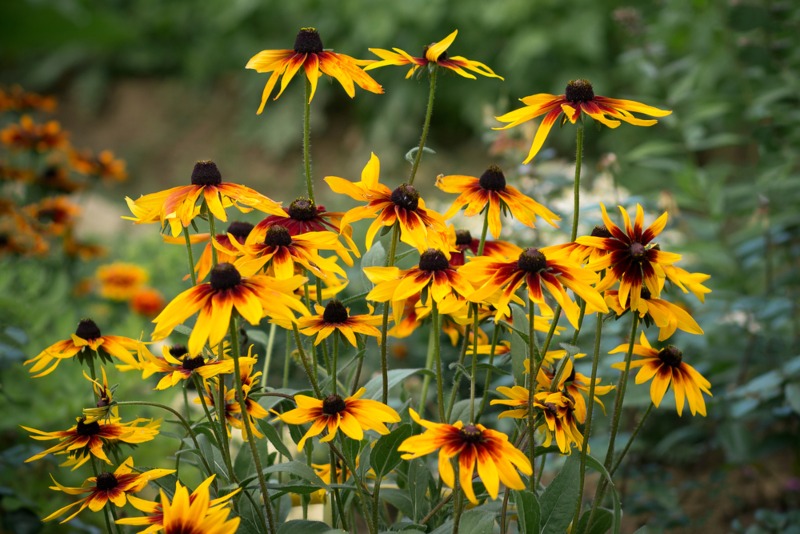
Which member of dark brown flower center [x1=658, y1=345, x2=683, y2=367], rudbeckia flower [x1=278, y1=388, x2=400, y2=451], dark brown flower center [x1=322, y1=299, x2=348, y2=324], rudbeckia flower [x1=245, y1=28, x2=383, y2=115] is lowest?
rudbeckia flower [x1=278, y1=388, x2=400, y2=451]

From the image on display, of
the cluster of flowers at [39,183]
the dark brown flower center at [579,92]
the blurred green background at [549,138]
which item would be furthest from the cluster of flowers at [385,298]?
the cluster of flowers at [39,183]

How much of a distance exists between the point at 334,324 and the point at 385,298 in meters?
0.11

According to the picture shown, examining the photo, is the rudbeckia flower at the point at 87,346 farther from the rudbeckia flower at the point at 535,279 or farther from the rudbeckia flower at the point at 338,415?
the rudbeckia flower at the point at 535,279

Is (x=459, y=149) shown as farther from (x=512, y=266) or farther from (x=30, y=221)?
(x=512, y=266)

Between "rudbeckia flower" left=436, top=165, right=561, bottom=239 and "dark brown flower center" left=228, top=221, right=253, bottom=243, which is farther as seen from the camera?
"dark brown flower center" left=228, top=221, right=253, bottom=243

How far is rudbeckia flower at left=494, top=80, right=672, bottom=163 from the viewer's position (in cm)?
85

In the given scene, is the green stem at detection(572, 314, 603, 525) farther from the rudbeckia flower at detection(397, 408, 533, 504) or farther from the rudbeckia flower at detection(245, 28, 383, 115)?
the rudbeckia flower at detection(245, 28, 383, 115)

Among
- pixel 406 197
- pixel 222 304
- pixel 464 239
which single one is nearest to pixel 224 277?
pixel 222 304

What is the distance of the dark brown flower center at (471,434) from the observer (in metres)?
0.76

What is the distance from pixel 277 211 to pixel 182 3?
6272 mm

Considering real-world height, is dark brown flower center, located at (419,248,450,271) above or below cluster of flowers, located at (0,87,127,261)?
below

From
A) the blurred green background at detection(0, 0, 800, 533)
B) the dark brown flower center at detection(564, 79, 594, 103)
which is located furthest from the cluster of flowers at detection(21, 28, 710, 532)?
the blurred green background at detection(0, 0, 800, 533)

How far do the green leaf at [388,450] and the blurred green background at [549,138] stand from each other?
0.46m

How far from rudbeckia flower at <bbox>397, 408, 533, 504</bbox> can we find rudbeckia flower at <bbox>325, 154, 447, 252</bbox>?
7.6 inches
